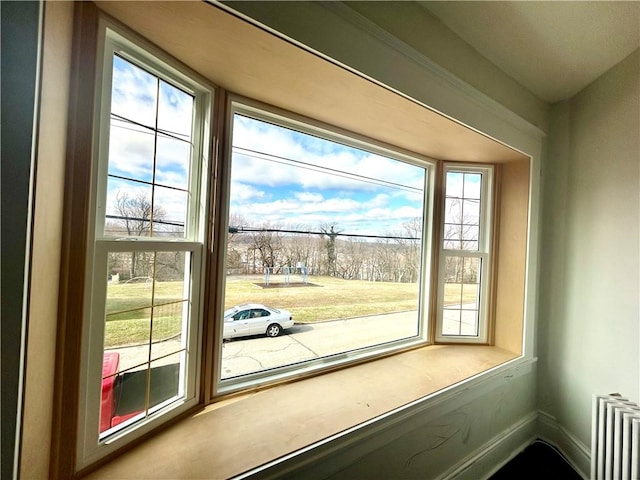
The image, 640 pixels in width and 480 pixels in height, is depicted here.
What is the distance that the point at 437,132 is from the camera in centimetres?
152

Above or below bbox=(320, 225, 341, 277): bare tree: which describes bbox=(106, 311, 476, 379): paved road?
below

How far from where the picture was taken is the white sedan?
4.14ft

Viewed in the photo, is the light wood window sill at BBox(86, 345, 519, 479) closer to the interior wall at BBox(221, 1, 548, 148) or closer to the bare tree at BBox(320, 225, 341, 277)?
the bare tree at BBox(320, 225, 341, 277)

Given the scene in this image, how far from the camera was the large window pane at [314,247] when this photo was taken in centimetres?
128

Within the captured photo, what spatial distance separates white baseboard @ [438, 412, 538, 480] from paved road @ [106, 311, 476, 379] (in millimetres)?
714

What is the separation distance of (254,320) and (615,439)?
184cm

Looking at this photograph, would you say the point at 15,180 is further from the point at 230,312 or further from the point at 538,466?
the point at 538,466

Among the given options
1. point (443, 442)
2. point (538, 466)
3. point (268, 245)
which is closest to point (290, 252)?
point (268, 245)

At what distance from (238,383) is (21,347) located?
84cm

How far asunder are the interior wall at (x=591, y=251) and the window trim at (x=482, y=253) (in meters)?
0.33

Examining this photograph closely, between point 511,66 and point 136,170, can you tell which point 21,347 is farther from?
point 511,66

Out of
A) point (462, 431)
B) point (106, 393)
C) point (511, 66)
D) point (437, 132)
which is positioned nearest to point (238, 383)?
point (106, 393)

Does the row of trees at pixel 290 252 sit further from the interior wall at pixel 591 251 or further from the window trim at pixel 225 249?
the interior wall at pixel 591 251

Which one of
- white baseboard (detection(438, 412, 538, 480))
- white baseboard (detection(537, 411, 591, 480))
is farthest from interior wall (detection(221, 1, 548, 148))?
white baseboard (detection(537, 411, 591, 480))
